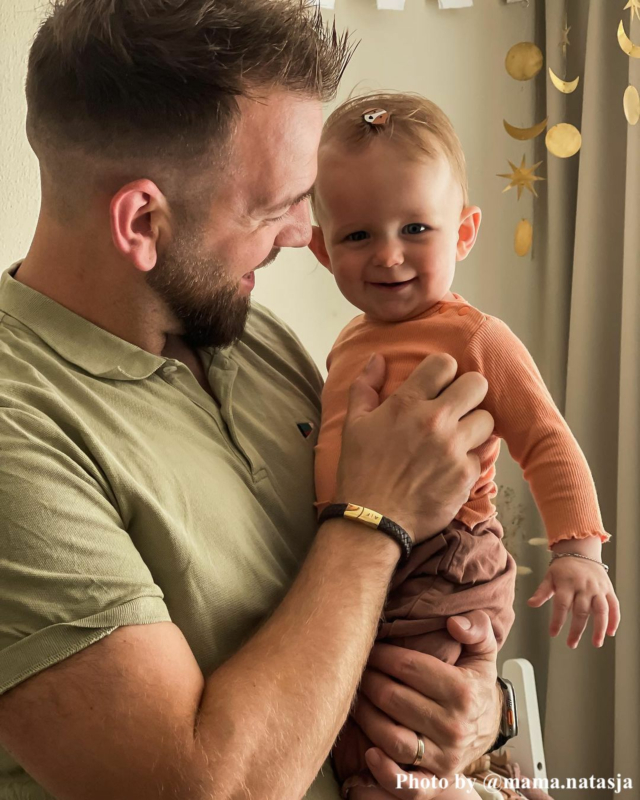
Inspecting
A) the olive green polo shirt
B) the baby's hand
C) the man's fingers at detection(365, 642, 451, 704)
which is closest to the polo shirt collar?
the olive green polo shirt

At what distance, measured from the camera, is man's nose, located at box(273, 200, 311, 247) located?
137cm

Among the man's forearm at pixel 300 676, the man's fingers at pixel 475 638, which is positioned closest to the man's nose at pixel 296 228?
the man's forearm at pixel 300 676

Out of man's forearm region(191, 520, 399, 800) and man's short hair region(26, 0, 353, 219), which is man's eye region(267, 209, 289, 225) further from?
man's forearm region(191, 520, 399, 800)

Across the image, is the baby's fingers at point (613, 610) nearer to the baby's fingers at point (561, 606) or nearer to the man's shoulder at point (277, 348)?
the baby's fingers at point (561, 606)

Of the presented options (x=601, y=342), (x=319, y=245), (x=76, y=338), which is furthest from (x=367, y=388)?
(x=601, y=342)

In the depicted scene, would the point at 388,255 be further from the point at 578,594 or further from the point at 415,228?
the point at 578,594

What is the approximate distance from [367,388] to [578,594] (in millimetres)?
411

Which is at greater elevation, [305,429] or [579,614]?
[305,429]

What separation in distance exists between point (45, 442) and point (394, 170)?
2.15 ft

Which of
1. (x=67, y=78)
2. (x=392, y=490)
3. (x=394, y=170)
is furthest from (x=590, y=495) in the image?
(x=67, y=78)

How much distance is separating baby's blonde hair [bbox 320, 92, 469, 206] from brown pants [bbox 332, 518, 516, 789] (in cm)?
57

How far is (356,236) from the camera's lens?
1.39 metres

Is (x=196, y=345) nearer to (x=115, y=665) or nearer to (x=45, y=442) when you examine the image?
(x=45, y=442)

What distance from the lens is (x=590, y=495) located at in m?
1.26
